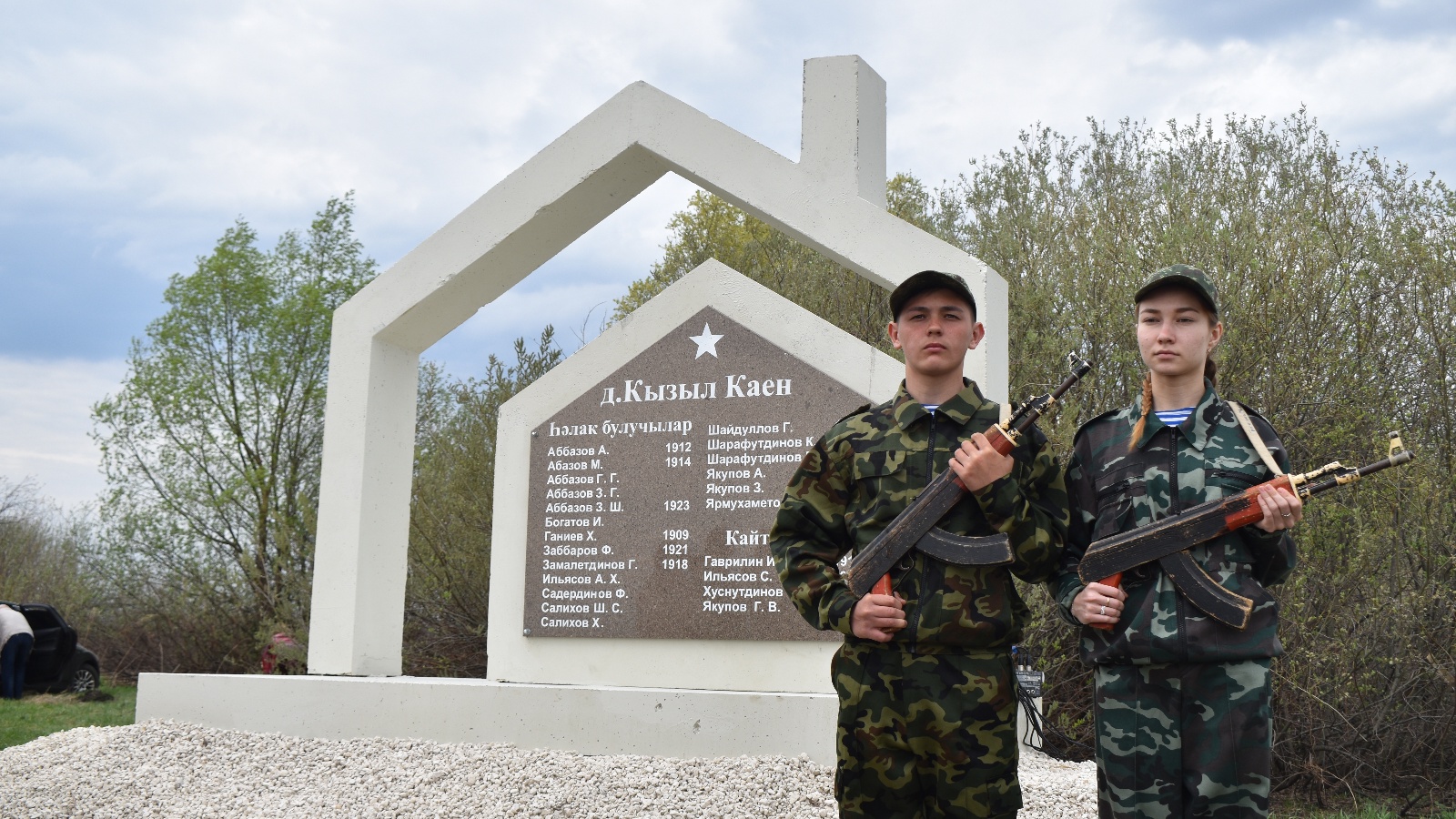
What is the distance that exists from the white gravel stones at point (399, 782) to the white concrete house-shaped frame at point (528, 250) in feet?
2.49

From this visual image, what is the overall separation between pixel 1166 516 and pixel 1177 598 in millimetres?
192

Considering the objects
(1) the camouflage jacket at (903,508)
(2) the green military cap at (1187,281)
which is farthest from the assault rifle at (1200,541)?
(2) the green military cap at (1187,281)

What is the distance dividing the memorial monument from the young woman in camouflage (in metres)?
2.49

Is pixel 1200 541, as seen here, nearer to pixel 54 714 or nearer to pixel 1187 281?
pixel 1187 281

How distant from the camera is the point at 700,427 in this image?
5.64m

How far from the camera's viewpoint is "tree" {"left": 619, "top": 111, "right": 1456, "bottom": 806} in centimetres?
676

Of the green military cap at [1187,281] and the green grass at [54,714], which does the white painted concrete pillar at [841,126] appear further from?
the green grass at [54,714]

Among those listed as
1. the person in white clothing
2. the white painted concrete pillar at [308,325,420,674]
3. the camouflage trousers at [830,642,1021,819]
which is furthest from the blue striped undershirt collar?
the person in white clothing

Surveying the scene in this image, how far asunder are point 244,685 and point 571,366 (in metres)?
2.26

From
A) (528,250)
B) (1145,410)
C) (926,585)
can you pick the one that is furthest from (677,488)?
(1145,410)

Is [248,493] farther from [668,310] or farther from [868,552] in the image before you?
[868,552]

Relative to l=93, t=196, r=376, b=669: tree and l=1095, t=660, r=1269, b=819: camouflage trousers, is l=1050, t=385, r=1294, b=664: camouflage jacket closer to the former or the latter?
l=1095, t=660, r=1269, b=819: camouflage trousers

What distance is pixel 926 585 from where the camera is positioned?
8.56ft

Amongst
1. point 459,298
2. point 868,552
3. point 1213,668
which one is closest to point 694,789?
point 868,552
